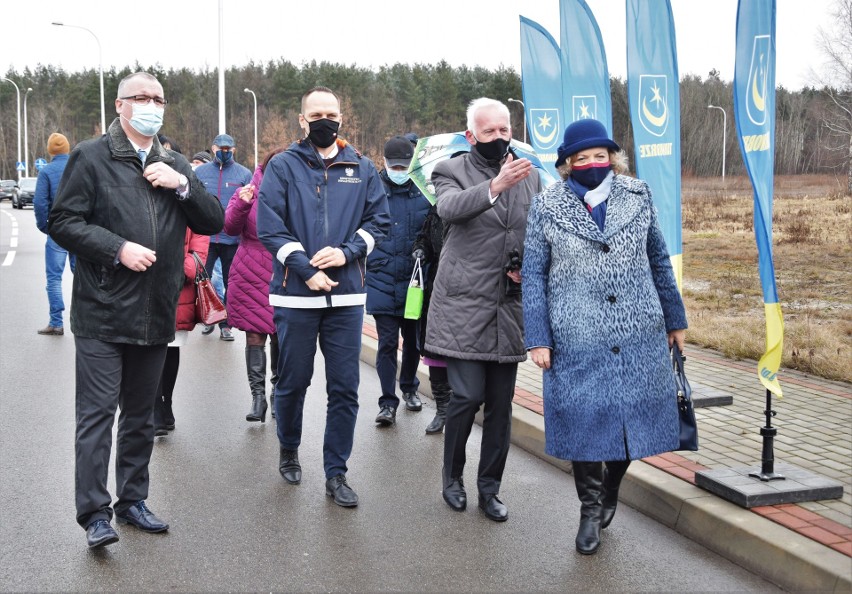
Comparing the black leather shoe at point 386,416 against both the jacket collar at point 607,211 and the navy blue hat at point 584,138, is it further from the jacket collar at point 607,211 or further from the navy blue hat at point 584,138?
the navy blue hat at point 584,138

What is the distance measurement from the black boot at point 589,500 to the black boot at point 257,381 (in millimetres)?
3146

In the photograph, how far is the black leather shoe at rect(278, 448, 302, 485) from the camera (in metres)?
5.54

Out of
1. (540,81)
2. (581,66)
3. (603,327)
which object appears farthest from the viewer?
(540,81)

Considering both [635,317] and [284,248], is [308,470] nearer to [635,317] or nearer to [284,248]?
[284,248]

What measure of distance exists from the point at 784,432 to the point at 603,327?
252 cm

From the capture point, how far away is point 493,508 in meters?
4.98

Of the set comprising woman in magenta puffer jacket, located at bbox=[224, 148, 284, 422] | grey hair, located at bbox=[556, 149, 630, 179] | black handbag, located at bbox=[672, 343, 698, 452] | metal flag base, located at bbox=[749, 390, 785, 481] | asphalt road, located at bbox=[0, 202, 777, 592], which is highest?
grey hair, located at bbox=[556, 149, 630, 179]

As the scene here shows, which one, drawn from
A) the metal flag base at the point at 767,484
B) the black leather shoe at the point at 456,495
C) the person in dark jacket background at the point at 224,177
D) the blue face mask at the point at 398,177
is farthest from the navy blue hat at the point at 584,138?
the person in dark jacket background at the point at 224,177

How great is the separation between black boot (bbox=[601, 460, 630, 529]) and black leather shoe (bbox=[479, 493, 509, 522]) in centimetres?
53

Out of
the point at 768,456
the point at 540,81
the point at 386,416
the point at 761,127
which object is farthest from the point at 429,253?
the point at 540,81

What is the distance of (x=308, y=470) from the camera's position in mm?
5801

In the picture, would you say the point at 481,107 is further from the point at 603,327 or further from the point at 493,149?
the point at 603,327

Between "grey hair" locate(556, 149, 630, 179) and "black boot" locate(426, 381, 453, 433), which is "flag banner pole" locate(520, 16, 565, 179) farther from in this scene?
"grey hair" locate(556, 149, 630, 179)

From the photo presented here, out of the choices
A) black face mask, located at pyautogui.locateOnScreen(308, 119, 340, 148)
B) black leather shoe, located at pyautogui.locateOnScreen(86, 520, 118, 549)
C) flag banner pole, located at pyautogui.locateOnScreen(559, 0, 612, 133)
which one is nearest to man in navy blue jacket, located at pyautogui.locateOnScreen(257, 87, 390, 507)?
black face mask, located at pyautogui.locateOnScreen(308, 119, 340, 148)
